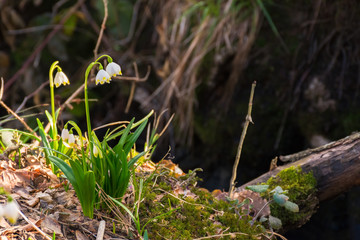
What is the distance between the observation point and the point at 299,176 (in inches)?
77.0

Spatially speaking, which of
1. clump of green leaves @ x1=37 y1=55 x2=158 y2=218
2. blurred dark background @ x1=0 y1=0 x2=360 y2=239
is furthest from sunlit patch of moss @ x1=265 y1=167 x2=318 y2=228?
blurred dark background @ x1=0 y1=0 x2=360 y2=239

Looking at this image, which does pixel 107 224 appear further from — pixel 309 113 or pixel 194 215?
pixel 309 113

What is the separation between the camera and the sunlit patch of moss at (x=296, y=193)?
1.89m

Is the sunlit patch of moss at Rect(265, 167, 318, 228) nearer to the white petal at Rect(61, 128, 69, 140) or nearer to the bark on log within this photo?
the bark on log

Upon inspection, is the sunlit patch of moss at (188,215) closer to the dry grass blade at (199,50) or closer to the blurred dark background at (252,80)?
the blurred dark background at (252,80)

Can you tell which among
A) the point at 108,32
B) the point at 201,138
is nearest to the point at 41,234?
the point at 201,138

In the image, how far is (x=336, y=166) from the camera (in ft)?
6.39

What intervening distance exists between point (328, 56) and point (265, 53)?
0.47 metres

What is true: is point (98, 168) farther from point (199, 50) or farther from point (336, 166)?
point (199, 50)

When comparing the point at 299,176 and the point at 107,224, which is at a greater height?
the point at 299,176

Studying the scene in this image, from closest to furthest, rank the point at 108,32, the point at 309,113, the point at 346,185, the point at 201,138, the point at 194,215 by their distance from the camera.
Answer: the point at 194,215 < the point at 346,185 < the point at 309,113 < the point at 201,138 < the point at 108,32

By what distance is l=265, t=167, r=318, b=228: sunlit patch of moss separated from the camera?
189cm

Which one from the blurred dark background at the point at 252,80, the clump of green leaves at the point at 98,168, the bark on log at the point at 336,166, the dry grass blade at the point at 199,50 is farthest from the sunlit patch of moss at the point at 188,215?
the dry grass blade at the point at 199,50

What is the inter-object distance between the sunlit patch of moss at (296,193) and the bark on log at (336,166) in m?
0.05
